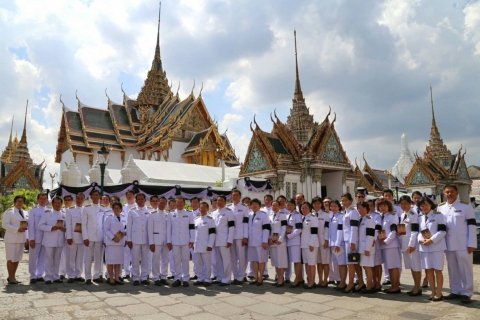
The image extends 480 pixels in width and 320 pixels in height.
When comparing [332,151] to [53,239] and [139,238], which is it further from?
[53,239]

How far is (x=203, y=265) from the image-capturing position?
23.7 ft

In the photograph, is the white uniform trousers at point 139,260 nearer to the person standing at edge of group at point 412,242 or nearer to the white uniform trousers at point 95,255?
the white uniform trousers at point 95,255

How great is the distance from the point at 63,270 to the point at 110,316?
371 centimetres

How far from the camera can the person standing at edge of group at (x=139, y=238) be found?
7188mm

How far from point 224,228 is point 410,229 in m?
3.28

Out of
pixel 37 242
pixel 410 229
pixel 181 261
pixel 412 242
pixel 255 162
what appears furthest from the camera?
pixel 255 162

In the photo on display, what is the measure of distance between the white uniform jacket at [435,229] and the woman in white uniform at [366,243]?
705 millimetres

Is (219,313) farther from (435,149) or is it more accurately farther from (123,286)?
(435,149)

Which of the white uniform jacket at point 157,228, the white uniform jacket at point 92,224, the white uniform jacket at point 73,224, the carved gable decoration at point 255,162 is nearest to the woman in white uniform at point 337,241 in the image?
the white uniform jacket at point 157,228

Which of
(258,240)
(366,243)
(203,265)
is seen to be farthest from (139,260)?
(366,243)

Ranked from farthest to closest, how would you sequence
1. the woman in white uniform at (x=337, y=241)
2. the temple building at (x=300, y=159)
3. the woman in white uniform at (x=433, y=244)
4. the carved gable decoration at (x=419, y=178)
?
1. the carved gable decoration at (x=419, y=178)
2. the temple building at (x=300, y=159)
3. the woman in white uniform at (x=337, y=241)
4. the woman in white uniform at (x=433, y=244)

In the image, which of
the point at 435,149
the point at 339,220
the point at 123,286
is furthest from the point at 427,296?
the point at 435,149

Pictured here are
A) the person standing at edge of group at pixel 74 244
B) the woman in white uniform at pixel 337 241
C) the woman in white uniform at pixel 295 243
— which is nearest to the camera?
the woman in white uniform at pixel 337 241

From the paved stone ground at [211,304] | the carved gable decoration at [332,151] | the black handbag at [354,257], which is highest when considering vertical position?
the carved gable decoration at [332,151]
